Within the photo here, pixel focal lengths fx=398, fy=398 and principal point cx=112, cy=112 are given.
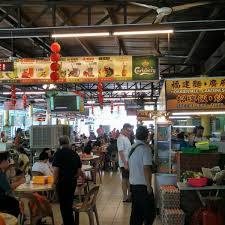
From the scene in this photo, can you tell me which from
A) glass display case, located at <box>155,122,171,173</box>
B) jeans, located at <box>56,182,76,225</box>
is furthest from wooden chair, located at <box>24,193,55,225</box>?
glass display case, located at <box>155,122,171,173</box>

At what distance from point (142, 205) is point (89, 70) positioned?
4.83m

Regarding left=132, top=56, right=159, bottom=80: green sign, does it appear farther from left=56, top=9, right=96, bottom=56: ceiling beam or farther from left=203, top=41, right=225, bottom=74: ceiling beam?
left=203, top=41, right=225, bottom=74: ceiling beam

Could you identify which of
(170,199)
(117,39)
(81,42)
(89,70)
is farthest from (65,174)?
(81,42)

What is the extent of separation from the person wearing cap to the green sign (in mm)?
3963

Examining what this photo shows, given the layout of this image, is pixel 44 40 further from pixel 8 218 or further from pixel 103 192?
pixel 8 218

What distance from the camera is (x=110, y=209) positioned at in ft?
30.4

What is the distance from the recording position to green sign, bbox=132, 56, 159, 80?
390 inches

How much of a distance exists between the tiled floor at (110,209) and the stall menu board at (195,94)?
95.1 inches

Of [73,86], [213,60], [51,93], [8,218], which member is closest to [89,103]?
[73,86]

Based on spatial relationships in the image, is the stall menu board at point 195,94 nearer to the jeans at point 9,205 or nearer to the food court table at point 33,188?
the food court table at point 33,188

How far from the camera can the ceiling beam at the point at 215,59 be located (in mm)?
11055

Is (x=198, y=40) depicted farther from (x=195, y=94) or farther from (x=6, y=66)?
(x=6, y=66)

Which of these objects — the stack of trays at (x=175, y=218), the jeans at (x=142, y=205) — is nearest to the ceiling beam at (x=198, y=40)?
the stack of trays at (x=175, y=218)

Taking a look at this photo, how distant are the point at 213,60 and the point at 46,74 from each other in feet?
17.6
